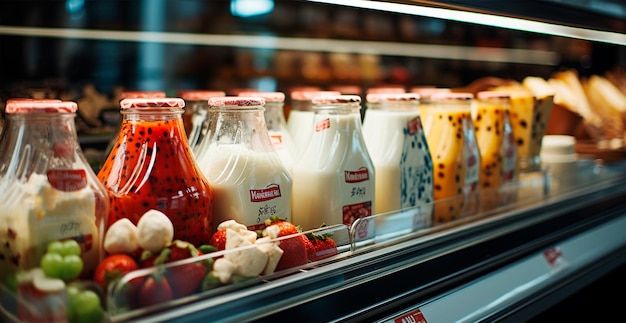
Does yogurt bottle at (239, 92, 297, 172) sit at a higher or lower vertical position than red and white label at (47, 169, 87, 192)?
higher

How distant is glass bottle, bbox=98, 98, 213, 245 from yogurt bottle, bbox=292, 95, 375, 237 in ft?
0.83

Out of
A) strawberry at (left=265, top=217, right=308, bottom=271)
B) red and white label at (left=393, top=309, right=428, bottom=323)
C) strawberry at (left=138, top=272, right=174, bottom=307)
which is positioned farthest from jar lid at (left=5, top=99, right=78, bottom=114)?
red and white label at (left=393, top=309, right=428, bottom=323)

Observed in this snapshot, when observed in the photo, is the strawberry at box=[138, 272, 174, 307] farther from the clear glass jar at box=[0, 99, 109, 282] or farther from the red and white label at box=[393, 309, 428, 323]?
the red and white label at box=[393, 309, 428, 323]

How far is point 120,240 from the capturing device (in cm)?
90

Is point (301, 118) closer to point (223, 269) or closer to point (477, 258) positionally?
Result: point (477, 258)

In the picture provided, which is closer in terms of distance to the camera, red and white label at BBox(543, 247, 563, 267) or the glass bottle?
the glass bottle

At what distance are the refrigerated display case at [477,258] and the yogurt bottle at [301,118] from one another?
0.96ft

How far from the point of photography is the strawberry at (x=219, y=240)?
3.32 ft

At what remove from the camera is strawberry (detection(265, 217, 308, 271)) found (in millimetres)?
1025

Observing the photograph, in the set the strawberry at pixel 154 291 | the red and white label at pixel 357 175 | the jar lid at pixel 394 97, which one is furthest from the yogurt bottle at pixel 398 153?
the strawberry at pixel 154 291

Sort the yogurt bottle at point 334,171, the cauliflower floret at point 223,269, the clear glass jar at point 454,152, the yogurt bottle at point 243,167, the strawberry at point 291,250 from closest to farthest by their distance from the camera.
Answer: the cauliflower floret at point 223,269 < the strawberry at point 291,250 < the yogurt bottle at point 243,167 < the yogurt bottle at point 334,171 < the clear glass jar at point 454,152

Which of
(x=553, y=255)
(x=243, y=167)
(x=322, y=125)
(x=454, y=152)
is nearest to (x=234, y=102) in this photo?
(x=243, y=167)

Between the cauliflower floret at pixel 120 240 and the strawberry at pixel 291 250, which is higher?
the cauliflower floret at pixel 120 240

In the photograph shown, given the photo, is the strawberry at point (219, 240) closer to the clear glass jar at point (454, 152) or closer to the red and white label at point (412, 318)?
the red and white label at point (412, 318)
